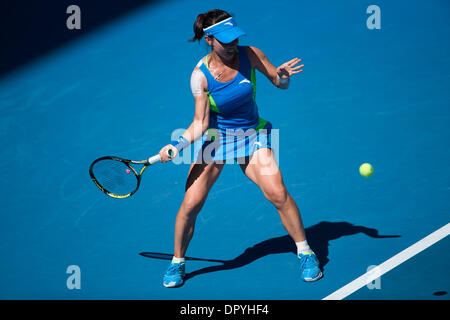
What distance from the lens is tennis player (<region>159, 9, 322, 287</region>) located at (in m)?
6.55

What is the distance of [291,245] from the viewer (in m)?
7.51

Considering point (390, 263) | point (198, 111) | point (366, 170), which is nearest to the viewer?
point (198, 111)

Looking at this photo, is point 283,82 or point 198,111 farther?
point 283,82

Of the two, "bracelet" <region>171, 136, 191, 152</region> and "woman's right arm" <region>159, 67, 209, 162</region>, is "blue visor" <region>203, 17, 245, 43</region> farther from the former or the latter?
"bracelet" <region>171, 136, 191, 152</region>

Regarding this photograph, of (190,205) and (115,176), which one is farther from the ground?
(115,176)

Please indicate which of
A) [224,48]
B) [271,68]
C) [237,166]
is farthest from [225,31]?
[237,166]

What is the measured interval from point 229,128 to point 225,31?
2.88 ft

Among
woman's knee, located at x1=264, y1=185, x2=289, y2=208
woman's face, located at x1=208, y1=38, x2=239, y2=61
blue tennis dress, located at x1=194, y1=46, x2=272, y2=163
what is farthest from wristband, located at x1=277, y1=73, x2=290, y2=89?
woman's knee, located at x1=264, y1=185, x2=289, y2=208

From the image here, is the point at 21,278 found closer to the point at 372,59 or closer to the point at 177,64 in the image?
the point at 177,64

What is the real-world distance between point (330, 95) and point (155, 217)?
295cm

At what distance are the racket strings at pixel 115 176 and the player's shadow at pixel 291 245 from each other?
2.76ft

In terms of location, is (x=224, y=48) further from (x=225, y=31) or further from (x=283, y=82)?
(x=283, y=82)

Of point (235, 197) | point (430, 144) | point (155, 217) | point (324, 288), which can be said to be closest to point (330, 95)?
point (430, 144)

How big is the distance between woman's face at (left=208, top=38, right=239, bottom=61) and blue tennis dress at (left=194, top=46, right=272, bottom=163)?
0.51ft
